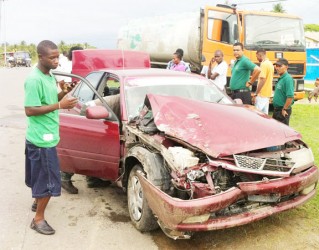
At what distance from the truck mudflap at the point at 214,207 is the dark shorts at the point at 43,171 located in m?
0.94

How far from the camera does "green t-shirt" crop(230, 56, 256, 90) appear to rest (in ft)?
25.6

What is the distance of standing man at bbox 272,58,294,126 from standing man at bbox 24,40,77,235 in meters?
4.09

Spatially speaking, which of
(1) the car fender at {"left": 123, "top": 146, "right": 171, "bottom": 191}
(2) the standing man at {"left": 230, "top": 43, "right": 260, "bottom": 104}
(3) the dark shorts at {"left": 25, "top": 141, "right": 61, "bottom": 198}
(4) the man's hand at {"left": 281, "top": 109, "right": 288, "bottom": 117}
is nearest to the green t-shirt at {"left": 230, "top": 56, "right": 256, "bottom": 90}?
(2) the standing man at {"left": 230, "top": 43, "right": 260, "bottom": 104}

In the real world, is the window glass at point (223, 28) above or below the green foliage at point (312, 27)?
below

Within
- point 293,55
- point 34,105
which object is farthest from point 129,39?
point 34,105

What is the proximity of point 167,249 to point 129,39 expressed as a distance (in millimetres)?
12192

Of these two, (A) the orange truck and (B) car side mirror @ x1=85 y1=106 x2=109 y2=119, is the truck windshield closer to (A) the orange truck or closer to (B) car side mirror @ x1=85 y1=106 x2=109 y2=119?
(A) the orange truck

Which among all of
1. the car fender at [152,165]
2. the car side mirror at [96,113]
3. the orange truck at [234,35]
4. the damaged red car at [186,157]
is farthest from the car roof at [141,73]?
the orange truck at [234,35]

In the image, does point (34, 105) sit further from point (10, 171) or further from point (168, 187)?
point (10, 171)

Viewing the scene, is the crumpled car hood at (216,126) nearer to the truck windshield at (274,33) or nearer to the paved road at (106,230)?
the paved road at (106,230)

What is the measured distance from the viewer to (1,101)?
14.1m

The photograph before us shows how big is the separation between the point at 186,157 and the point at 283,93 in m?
3.86

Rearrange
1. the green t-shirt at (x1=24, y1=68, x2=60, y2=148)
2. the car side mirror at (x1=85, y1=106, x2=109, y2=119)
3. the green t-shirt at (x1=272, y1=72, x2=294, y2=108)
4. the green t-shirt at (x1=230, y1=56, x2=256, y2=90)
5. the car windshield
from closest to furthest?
the green t-shirt at (x1=24, y1=68, x2=60, y2=148)
the car side mirror at (x1=85, y1=106, x2=109, y2=119)
the car windshield
the green t-shirt at (x1=272, y1=72, x2=294, y2=108)
the green t-shirt at (x1=230, y1=56, x2=256, y2=90)

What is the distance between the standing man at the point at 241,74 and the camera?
25.6 feet
